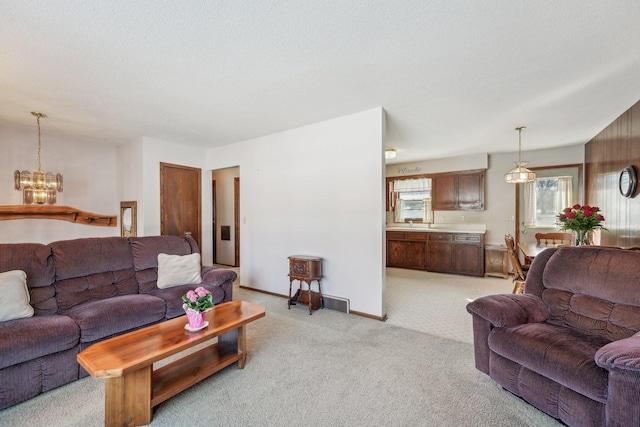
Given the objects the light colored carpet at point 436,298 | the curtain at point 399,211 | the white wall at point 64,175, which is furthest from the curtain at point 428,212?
the white wall at point 64,175

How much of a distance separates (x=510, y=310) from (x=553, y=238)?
3551 mm

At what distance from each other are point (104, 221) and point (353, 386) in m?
4.98

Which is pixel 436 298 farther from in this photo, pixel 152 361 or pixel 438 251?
pixel 152 361

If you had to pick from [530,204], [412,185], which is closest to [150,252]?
[412,185]

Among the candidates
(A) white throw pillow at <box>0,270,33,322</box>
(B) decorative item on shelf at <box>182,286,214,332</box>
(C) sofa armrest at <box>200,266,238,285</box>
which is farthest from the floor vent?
(A) white throw pillow at <box>0,270,33,322</box>

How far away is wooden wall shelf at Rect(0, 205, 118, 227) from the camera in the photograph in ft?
13.1

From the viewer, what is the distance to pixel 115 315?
2330 millimetres

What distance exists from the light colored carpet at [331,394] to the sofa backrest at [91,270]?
816 millimetres

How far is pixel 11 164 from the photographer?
4027mm

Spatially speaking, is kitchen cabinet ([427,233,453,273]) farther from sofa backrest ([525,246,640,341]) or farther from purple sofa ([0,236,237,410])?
purple sofa ([0,236,237,410])

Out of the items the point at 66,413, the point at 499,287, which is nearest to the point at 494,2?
the point at 66,413

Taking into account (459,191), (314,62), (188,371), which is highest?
(314,62)

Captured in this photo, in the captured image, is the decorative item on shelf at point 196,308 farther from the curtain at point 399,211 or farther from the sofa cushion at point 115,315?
the curtain at point 399,211

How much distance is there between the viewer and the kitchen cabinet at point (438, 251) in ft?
18.0
